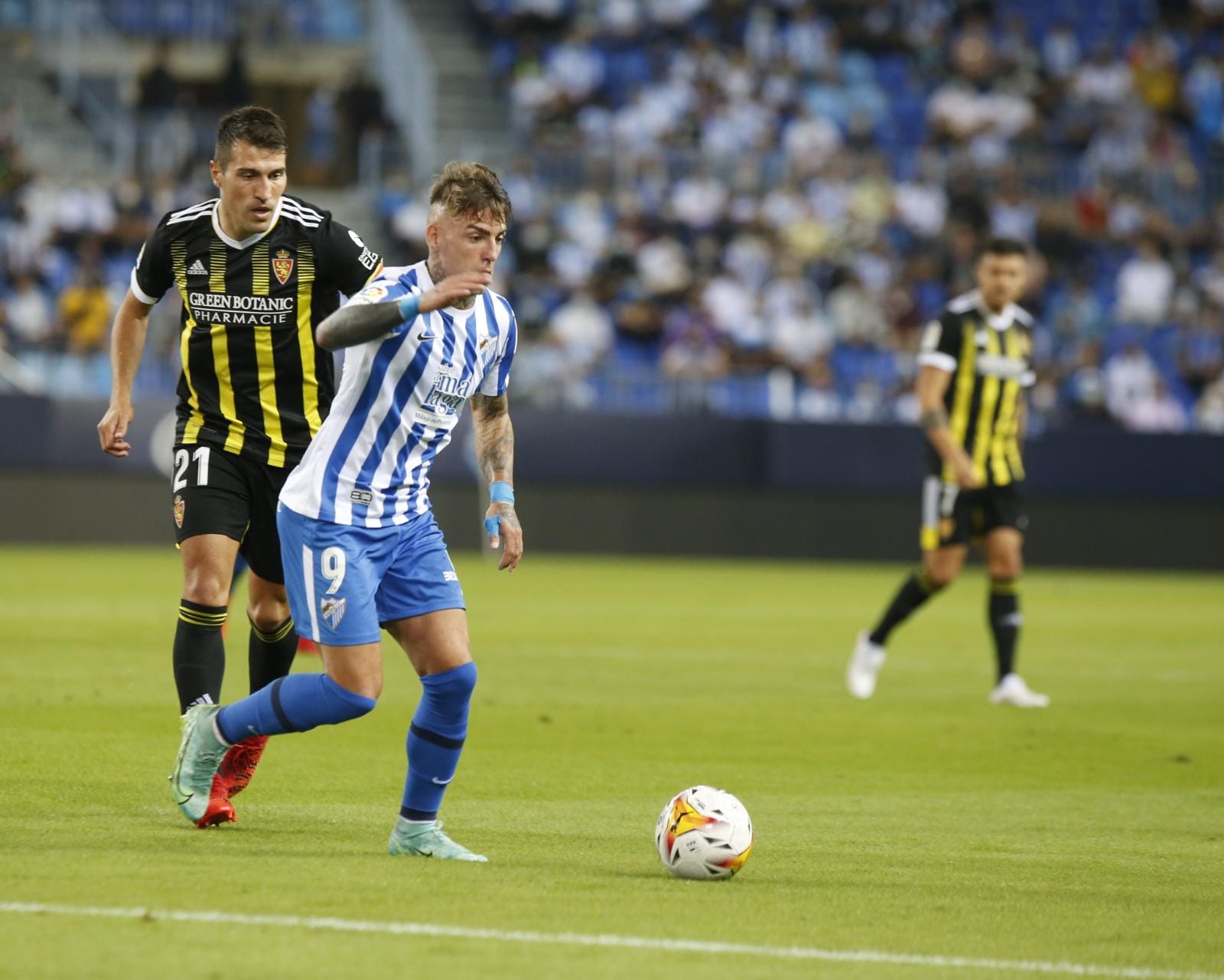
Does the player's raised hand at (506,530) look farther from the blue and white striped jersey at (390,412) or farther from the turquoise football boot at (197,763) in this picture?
the turquoise football boot at (197,763)

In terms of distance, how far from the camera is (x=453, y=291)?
5441 mm

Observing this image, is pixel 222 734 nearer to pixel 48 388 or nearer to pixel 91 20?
pixel 48 388

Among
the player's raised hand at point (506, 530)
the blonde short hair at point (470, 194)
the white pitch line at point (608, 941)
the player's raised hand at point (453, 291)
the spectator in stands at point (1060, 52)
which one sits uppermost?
the spectator in stands at point (1060, 52)

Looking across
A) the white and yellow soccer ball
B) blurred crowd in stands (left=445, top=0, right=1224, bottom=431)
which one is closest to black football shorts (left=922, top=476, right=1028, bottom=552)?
the white and yellow soccer ball

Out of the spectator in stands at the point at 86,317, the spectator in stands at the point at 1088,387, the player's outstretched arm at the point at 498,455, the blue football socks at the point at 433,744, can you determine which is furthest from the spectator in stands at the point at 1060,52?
the blue football socks at the point at 433,744

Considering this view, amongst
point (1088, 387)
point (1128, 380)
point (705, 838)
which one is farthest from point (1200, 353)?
point (705, 838)

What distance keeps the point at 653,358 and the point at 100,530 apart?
7.19m

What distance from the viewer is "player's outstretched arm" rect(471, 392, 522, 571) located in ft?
20.4

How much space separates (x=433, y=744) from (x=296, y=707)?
424 millimetres

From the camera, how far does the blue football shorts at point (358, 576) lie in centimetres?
586

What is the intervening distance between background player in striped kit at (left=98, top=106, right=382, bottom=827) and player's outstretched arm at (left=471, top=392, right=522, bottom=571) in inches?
36.2

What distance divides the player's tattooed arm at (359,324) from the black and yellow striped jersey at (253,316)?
1.31 metres

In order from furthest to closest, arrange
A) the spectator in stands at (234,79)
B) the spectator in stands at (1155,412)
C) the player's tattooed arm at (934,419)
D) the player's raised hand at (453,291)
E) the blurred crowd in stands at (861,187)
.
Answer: the spectator in stands at (234,79) → the blurred crowd in stands at (861,187) → the spectator in stands at (1155,412) → the player's tattooed arm at (934,419) → the player's raised hand at (453,291)

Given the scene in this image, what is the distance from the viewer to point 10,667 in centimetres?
1112
